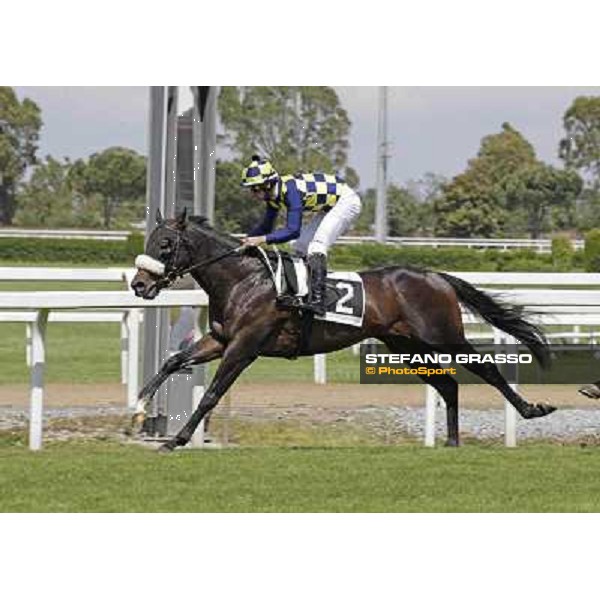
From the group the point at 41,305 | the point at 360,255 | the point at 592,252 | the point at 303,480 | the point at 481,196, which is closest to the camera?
the point at 303,480

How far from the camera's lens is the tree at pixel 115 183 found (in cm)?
2119

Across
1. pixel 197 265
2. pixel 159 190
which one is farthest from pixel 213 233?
pixel 159 190

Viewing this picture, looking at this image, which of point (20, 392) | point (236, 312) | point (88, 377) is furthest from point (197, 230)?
point (88, 377)

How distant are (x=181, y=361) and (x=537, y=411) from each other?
1956 millimetres

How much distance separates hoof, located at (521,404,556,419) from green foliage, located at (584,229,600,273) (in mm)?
10883

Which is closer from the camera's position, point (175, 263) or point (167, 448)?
point (167, 448)

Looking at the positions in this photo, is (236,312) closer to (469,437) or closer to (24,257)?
(469,437)

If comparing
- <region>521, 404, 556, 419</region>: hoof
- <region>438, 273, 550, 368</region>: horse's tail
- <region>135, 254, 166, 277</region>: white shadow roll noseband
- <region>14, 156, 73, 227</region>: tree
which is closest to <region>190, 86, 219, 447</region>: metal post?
<region>135, 254, 166, 277</region>: white shadow roll noseband

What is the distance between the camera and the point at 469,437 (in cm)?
802

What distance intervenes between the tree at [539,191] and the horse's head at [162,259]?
16023 millimetres

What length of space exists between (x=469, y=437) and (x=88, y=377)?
4.42m

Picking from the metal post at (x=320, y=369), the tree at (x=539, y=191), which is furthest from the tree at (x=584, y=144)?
the metal post at (x=320, y=369)

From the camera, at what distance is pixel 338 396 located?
901 cm

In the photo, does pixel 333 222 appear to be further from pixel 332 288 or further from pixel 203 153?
pixel 203 153
